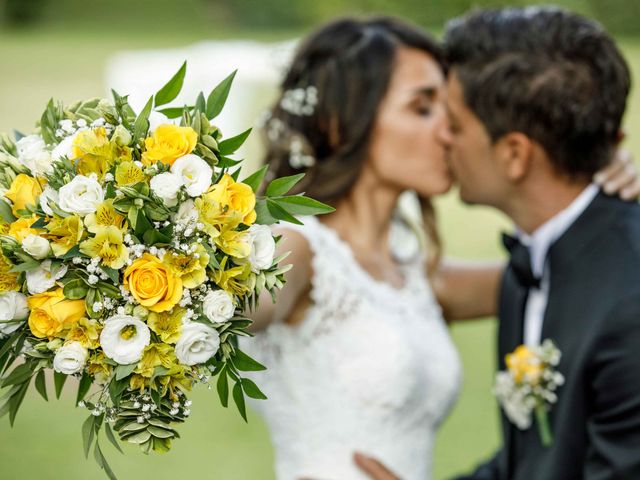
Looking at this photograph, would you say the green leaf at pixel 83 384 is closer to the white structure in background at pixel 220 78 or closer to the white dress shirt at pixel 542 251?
the white dress shirt at pixel 542 251

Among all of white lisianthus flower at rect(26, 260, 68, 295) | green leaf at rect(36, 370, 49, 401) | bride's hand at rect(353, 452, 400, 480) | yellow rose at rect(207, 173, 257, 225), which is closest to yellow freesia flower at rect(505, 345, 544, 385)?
bride's hand at rect(353, 452, 400, 480)

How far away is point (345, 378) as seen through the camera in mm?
2986

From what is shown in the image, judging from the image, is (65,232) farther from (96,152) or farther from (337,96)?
(337,96)

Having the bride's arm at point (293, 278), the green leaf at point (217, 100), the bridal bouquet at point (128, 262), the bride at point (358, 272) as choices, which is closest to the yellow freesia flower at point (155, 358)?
the bridal bouquet at point (128, 262)

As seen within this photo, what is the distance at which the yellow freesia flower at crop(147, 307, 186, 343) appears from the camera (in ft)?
5.22

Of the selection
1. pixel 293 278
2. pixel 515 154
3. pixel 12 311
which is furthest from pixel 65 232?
pixel 515 154

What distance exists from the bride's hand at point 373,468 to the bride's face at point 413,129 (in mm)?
928

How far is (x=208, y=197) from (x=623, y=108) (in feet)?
6.17

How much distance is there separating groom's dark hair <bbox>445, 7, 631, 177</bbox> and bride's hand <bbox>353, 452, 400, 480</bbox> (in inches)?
42.7

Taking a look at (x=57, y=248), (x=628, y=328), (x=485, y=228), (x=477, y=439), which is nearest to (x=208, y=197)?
(x=57, y=248)

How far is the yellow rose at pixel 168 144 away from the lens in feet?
5.26

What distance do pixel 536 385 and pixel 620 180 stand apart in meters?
0.69

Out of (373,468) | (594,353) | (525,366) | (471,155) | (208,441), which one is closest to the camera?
(594,353)

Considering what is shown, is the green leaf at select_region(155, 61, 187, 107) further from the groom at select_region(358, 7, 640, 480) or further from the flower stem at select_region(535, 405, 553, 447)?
the flower stem at select_region(535, 405, 553, 447)
